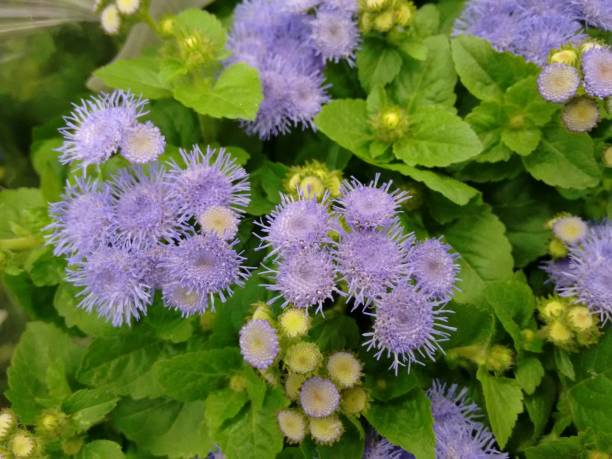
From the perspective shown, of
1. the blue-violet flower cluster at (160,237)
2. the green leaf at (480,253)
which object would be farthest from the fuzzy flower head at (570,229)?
the blue-violet flower cluster at (160,237)

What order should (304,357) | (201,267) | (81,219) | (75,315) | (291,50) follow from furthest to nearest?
(291,50) → (75,315) → (81,219) → (201,267) → (304,357)

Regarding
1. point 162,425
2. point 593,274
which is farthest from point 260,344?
point 593,274

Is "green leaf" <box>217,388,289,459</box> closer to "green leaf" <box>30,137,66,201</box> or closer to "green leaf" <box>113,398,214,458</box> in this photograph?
"green leaf" <box>113,398,214,458</box>

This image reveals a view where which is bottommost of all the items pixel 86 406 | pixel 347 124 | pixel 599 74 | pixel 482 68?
pixel 86 406

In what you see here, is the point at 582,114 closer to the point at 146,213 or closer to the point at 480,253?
the point at 480,253

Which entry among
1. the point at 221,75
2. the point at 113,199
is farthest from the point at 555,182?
the point at 113,199

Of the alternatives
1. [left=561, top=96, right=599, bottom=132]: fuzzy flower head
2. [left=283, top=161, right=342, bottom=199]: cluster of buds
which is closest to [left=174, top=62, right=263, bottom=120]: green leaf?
[left=283, top=161, right=342, bottom=199]: cluster of buds
